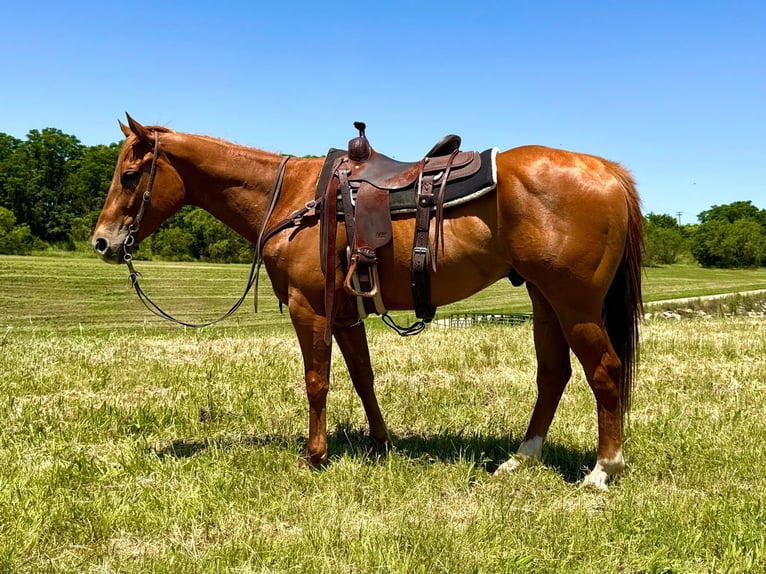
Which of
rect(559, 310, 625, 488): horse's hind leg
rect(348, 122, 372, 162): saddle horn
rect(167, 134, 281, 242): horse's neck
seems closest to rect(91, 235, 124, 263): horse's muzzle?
rect(167, 134, 281, 242): horse's neck

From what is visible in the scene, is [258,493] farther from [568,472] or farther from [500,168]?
[500,168]

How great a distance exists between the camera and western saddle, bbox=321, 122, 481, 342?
4102 millimetres

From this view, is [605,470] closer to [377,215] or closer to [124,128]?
[377,215]

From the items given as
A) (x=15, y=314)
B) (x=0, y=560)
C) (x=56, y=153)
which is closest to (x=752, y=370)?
(x=0, y=560)

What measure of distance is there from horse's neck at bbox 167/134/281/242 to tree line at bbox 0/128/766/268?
Result: 47.1m

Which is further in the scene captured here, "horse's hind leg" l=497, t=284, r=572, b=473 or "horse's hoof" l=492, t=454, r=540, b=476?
"horse's hind leg" l=497, t=284, r=572, b=473

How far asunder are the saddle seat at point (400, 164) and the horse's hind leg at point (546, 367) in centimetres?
111

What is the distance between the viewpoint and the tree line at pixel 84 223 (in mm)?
56000

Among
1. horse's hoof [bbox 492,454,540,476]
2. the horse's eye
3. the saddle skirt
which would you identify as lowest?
horse's hoof [bbox 492,454,540,476]

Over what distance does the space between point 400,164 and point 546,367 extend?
1940mm

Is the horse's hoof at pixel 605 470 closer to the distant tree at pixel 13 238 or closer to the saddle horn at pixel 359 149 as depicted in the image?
the saddle horn at pixel 359 149

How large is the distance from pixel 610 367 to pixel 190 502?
283 centimetres

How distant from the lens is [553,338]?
15.2ft

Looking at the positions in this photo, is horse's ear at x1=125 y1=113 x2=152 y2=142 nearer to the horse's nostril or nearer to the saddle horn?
the horse's nostril
